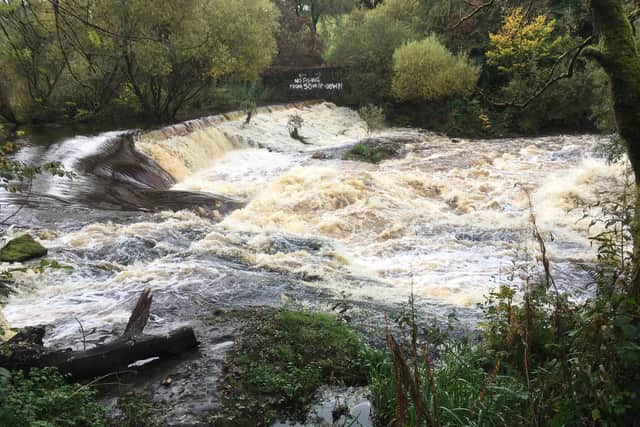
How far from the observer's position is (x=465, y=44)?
74.6 feet

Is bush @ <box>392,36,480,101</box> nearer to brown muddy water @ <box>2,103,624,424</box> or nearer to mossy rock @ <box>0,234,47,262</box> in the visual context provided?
brown muddy water @ <box>2,103,624,424</box>

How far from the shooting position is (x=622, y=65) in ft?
9.74

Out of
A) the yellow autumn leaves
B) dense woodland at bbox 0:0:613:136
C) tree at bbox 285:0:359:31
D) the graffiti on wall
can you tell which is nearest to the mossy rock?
dense woodland at bbox 0:0:613:136

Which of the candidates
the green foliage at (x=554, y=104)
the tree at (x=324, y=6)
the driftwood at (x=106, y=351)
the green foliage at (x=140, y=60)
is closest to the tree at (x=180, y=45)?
the green foliage at (x=140, y=60)

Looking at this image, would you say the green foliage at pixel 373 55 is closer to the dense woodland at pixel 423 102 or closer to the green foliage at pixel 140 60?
the dense woodland at pixel 423 102

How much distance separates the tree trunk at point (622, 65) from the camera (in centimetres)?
296

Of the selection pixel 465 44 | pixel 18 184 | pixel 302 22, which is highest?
pixel 302 22

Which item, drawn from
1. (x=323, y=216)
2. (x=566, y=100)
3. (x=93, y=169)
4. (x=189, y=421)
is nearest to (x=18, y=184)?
(x=93, y=169)

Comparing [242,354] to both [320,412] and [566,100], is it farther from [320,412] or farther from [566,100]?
[566,100]

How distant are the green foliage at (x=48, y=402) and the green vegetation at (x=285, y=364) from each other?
83 centimetres

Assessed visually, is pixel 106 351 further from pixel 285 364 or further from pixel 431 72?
pixel 431 72

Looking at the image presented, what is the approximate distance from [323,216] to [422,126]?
13.6 m

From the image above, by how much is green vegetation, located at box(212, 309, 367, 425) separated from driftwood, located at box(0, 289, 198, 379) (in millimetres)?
510

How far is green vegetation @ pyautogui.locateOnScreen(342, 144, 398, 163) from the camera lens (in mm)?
16219
